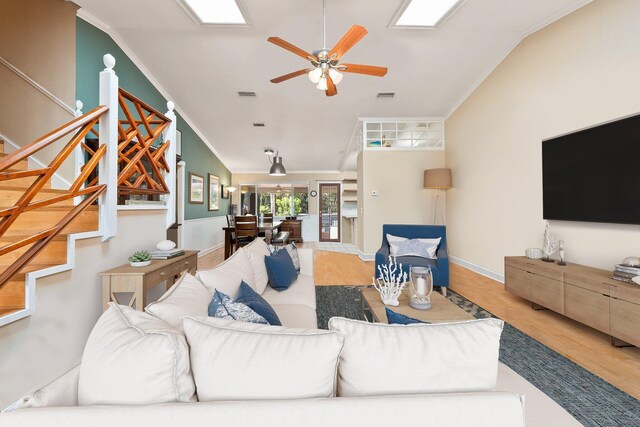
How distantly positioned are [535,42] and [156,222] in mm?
4959

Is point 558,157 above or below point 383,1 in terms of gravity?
below

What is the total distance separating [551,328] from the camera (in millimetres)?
2660

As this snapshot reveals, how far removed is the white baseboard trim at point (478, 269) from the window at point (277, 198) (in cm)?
549

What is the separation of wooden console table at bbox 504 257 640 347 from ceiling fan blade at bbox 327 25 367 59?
9.32 feet

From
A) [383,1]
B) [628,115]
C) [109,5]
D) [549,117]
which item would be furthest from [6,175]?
[549,117]

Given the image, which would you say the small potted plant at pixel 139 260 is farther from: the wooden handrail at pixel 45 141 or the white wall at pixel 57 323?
the wooden handrail at pixel 45 141

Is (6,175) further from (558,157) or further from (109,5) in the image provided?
(558,157)

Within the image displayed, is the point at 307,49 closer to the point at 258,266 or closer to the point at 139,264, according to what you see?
the point at 258,266

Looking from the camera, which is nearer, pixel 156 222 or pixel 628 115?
pixel 628 115

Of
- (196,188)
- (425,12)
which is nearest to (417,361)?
(425,12)

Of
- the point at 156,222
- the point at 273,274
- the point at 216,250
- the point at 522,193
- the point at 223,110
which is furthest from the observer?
the point at 216,250

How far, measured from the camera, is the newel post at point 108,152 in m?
2.11

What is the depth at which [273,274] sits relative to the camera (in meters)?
2.45

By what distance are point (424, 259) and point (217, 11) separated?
3861 millimetres
